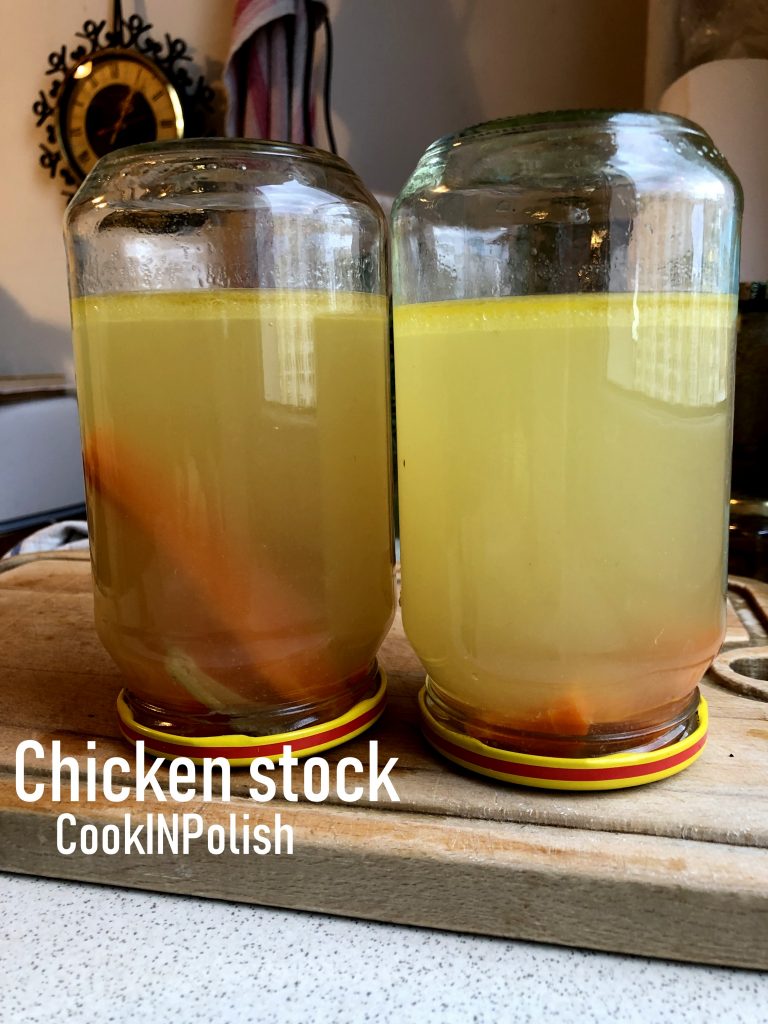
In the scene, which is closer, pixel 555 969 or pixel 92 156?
pixel 555 969

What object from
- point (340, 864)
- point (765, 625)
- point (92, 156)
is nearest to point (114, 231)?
point (340, 864)

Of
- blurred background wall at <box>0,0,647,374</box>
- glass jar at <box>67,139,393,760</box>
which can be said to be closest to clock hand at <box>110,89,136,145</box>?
blurred background wall at <box>0,0,647,374</box>

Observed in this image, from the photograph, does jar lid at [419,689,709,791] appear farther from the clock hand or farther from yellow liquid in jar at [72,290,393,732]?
the clock hand

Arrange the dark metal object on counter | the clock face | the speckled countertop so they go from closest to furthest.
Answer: the speckled countertop < the dark metal object on counter < the clock face

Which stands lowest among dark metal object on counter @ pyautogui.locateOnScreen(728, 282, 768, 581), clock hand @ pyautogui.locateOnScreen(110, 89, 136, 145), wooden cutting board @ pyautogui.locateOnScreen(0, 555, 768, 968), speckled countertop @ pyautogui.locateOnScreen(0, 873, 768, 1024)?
speckled countertop @ pyautogui.locateOnScreen(0, 873, 768, 1024)

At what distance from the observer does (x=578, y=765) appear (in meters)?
0.45

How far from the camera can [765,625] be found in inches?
27.5

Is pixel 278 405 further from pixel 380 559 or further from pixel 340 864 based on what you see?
pixel 340 864

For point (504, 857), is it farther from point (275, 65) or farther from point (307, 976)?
point (275, 65)

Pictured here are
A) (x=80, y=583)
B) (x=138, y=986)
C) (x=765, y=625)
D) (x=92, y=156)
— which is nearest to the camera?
(x=138, y=986)

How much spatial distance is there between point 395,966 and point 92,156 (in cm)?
175

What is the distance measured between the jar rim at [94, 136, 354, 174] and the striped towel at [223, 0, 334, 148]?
3.33 ft

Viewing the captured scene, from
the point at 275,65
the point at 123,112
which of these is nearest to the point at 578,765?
the point at 275,65

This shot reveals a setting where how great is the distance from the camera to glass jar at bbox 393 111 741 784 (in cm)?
42
